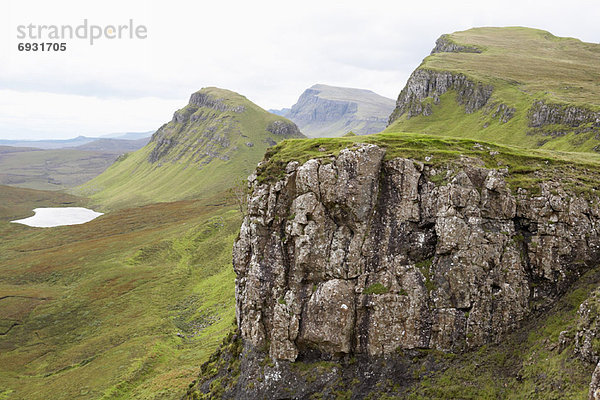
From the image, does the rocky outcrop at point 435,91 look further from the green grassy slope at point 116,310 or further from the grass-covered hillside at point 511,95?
the green grassy slope at point 116,310

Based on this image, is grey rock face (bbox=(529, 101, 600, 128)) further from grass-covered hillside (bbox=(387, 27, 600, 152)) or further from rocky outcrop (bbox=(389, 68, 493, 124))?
rocky outcrop (bbox=(389, 68, 493, 124))

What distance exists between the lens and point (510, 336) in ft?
100.0

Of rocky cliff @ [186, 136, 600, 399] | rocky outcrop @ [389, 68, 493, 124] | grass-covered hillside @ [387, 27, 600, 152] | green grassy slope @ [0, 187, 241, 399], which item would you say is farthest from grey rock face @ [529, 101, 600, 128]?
green grassy slope @ [0, 187, 241, 399]

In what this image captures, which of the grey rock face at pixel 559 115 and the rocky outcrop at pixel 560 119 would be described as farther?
the grey rock face at pixel 559 115

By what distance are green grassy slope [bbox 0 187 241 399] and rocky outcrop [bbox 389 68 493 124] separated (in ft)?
316

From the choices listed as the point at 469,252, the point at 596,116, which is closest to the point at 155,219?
the point at 469,252

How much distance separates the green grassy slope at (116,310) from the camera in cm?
5466

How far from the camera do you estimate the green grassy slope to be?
54.7 metres

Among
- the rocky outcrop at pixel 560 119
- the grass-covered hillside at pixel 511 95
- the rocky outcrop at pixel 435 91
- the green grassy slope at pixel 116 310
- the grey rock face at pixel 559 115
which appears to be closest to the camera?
the green grassy slope at pixel 116 310

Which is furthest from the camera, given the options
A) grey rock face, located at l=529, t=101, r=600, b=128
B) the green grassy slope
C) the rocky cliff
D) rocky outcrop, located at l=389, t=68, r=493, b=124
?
rocky outcrop, located at l=389, t=68, r=493, b=124

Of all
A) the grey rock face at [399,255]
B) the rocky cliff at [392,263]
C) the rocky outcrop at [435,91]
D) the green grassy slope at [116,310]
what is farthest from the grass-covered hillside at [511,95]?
the green grassy slope at [116,310]

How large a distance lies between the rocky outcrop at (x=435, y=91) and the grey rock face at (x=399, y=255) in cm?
11277

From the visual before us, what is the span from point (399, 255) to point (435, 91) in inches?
5363

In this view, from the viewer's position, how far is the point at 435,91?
485 feet
